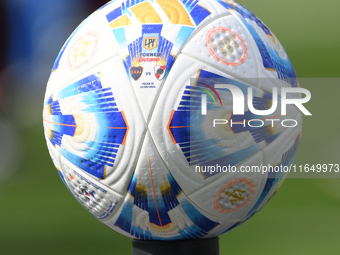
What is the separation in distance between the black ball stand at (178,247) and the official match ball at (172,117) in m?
0.05

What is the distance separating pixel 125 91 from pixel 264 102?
0.47 m

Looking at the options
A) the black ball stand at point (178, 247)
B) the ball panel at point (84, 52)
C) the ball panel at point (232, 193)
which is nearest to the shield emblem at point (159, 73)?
the ball panel at point (84, 52)

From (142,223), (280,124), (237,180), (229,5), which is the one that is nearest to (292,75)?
(280,124)

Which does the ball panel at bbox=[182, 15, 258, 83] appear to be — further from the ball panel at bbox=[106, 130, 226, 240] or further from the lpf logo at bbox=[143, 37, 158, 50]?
the ball panel at bbox=[106, 130, 226, 240]

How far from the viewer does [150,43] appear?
4.61ft

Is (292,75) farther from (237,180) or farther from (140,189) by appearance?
(140,189)

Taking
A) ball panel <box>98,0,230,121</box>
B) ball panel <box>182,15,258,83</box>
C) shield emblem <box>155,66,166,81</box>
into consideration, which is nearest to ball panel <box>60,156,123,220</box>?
ball panel <box>98,0,230,121</box>

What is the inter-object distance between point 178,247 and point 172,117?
0.53 meters

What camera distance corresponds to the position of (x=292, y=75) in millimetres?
1653

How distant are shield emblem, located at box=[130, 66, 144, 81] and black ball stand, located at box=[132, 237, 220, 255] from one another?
636 mm

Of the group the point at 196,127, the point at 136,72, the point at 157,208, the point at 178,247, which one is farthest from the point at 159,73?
the point at 178,247

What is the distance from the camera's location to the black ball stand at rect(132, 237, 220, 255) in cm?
161

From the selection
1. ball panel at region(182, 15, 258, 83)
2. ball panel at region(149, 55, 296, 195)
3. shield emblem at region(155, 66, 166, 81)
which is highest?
ball panel at region(182, 15, 258, 83)

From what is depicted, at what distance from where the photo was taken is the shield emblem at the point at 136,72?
54.7 inches
